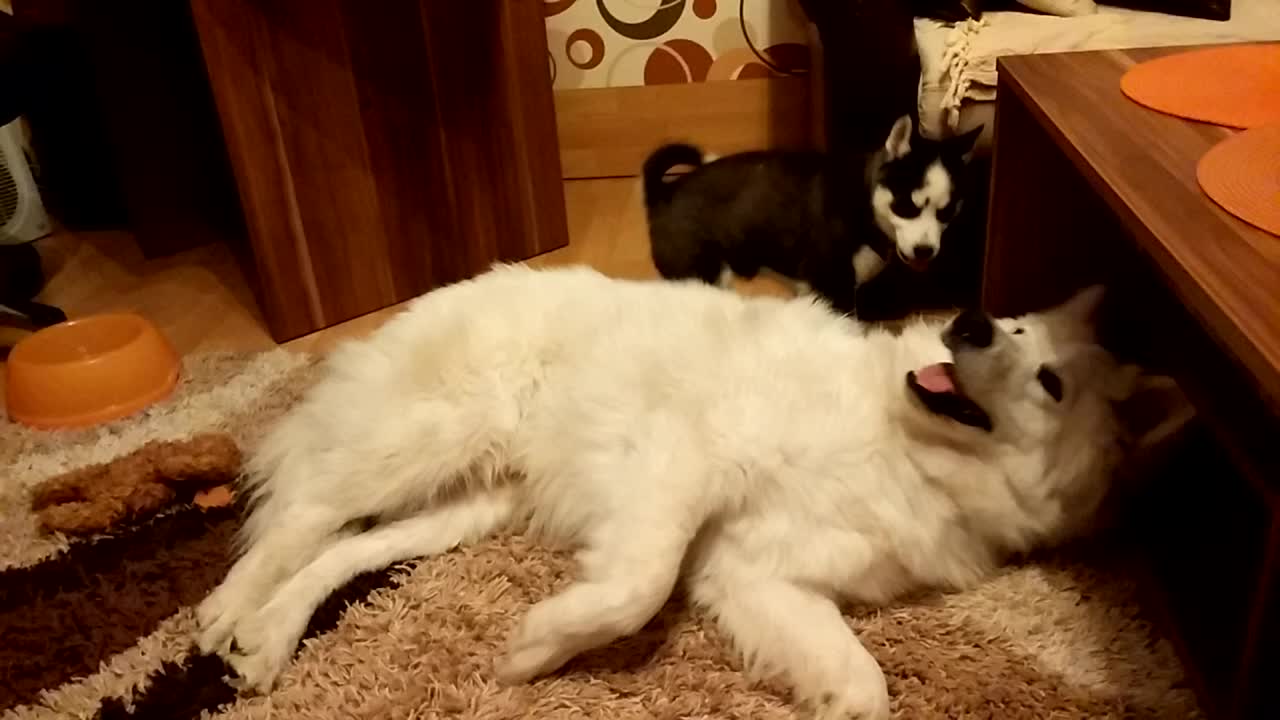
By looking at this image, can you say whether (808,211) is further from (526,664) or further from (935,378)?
(526,664)

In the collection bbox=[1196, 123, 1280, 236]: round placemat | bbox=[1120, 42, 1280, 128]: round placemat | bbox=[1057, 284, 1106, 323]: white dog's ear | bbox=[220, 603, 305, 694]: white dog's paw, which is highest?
bbox=[1120, 42, 1280, 128]: round placemat

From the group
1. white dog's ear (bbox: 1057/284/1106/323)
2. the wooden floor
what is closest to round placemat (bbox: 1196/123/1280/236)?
white dog's ear (bbox: 1057/284/1106/323)

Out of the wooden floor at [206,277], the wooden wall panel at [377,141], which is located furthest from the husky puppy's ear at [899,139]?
the wooden wall panel at [377,141]

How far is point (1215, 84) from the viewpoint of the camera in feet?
5.28

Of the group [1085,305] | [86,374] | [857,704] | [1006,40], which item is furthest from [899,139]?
[86,374]

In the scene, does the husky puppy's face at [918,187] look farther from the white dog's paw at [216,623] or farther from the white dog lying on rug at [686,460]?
the white dog's paw at [216,623]

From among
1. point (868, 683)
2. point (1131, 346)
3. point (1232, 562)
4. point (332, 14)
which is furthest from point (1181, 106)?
point (332, 14)

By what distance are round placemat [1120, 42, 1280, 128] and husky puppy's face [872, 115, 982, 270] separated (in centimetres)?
41

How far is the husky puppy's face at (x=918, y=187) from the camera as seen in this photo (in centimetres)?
211

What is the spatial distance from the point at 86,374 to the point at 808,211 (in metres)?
1.39

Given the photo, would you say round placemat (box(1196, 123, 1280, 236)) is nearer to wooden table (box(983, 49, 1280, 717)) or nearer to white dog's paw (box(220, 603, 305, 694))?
wooden table (box(983, 49, 1280, 717))

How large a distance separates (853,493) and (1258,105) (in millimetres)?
759

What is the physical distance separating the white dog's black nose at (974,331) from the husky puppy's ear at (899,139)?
802 millimetres

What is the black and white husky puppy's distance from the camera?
2.13 meters
